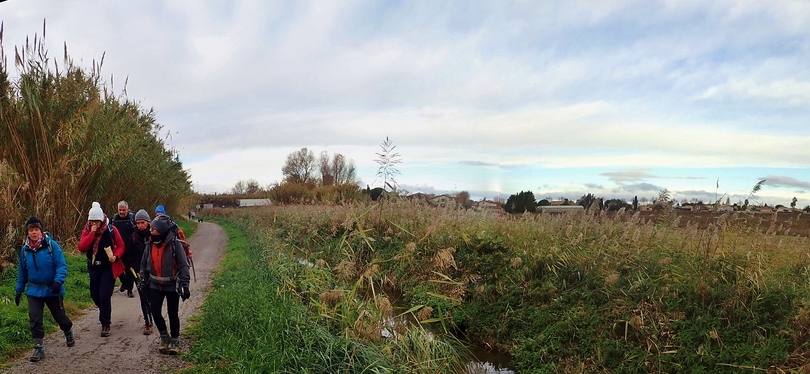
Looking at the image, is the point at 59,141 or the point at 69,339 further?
the point at 59,141

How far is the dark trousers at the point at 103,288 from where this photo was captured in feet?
23.4

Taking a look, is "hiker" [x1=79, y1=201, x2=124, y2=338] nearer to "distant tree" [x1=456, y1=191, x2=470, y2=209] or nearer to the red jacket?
the red jacket

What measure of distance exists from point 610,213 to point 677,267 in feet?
8.71

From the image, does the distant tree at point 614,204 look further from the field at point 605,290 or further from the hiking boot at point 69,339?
the hiking boot at point 69,339

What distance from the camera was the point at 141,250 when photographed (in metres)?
→ 7.81

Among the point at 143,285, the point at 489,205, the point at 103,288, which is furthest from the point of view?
the point at 489,205

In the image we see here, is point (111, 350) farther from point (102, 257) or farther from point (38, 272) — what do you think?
point (102, 257)

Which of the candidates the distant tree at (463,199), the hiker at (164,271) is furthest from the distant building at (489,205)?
the hiker at (164,271)

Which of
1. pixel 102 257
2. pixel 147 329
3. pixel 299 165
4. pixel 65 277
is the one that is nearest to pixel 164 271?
pixel 65 277

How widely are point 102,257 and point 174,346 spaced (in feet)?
6.17

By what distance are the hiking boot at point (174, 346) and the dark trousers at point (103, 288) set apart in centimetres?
130

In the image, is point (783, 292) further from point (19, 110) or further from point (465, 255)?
point (19, 110)

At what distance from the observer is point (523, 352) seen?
8594mm

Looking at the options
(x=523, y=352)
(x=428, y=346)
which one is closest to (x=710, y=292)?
(x=523, y=352)
